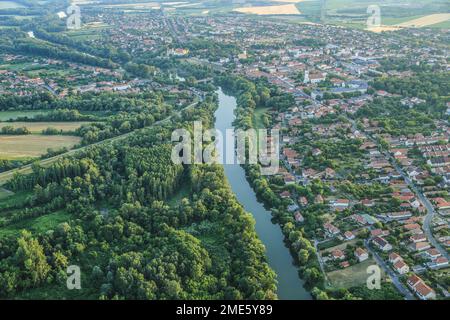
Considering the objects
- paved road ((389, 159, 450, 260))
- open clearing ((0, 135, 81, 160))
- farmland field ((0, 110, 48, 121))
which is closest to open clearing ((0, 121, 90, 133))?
farmland field ((0, 110, 48, 121))

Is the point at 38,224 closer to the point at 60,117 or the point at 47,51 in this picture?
the point at 60,117

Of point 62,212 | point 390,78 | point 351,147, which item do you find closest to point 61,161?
point 62,212

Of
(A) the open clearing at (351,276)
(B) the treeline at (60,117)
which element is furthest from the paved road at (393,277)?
(B) the treeline at (60,117)

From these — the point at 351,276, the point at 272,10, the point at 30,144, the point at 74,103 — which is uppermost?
the point at 272,10

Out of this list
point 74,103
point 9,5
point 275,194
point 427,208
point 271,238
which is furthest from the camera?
point 9,5

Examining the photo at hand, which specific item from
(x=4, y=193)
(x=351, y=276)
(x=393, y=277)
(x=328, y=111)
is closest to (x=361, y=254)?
(x=351, y=276)

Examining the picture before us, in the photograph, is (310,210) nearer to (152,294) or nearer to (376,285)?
(376,285)
